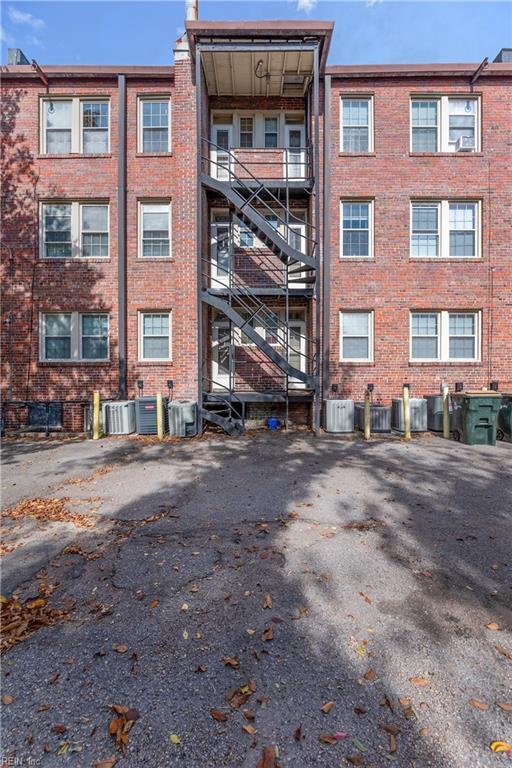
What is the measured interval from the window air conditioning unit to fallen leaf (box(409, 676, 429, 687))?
1350 centimetres

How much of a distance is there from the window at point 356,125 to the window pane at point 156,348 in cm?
A: 789

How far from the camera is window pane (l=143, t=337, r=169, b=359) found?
36.7 feet

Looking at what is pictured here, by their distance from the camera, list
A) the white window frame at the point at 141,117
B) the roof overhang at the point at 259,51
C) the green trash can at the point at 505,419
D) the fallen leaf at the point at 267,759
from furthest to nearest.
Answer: the white window frame at the point at 141,117
the roof overhang at the point at 259,51
the green trash can at the point at 505,419
the fallen leaf at the point at 267,759

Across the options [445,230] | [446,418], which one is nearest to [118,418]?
[446,418]

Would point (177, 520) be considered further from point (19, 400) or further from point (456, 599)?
point (19, 400)

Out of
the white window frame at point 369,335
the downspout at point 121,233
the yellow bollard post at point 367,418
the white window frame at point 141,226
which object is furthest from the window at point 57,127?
the yellow bollard post at point 367,418

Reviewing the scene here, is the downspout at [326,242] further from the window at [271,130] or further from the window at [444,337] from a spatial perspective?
the window at [444,337]

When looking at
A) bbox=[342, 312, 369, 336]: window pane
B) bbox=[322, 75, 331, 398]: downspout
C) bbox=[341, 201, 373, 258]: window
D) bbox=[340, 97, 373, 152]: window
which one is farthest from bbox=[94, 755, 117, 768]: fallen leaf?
bbox=[340, 97, 373, 152]: window

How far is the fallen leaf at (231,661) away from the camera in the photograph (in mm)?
2347

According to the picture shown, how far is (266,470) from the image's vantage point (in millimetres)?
6645

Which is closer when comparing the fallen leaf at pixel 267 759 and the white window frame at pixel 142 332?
the fallen leaf at pixel 267 759

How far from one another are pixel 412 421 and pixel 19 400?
11363mm

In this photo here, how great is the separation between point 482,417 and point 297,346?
539cm

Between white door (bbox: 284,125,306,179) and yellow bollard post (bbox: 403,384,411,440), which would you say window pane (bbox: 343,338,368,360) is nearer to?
yellow bollard post (bbox: 403,384,411,440)
